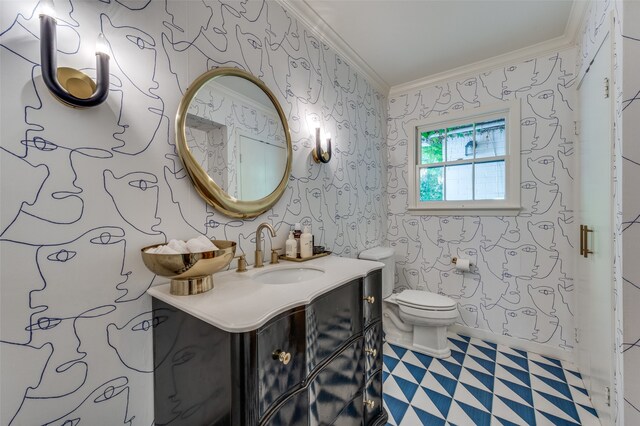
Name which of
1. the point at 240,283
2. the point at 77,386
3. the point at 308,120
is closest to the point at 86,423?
the point at 77,386

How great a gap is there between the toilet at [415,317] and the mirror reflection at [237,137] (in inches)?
48.2

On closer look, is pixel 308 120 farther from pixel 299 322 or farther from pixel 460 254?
pixel 460 254

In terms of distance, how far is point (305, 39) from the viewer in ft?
5.66

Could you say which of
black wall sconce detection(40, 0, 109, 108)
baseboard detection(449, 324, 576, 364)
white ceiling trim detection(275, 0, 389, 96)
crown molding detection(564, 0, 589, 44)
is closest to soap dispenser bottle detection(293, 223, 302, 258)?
black wall sconce detection(40, 0, 109, 108)

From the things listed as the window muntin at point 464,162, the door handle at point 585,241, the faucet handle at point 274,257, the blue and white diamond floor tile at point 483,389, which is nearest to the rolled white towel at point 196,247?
the faucet handle at point 274,257

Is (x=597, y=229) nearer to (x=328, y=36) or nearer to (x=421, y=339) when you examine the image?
(x=421, y=339)

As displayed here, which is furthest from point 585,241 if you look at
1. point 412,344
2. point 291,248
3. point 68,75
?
point 68,75

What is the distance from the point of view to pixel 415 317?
2100mm

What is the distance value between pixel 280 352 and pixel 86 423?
0.67 meters

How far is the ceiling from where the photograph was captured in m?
1.65

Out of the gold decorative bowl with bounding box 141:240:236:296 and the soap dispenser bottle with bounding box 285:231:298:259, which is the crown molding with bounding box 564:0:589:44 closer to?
the soap dispenser bottle with bounding box 285:231:298:259

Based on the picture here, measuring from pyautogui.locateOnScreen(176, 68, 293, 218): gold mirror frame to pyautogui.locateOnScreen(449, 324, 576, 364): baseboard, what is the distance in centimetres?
223

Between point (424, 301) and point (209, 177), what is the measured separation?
1913 millimetres

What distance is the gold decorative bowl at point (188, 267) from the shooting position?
0.81 m
